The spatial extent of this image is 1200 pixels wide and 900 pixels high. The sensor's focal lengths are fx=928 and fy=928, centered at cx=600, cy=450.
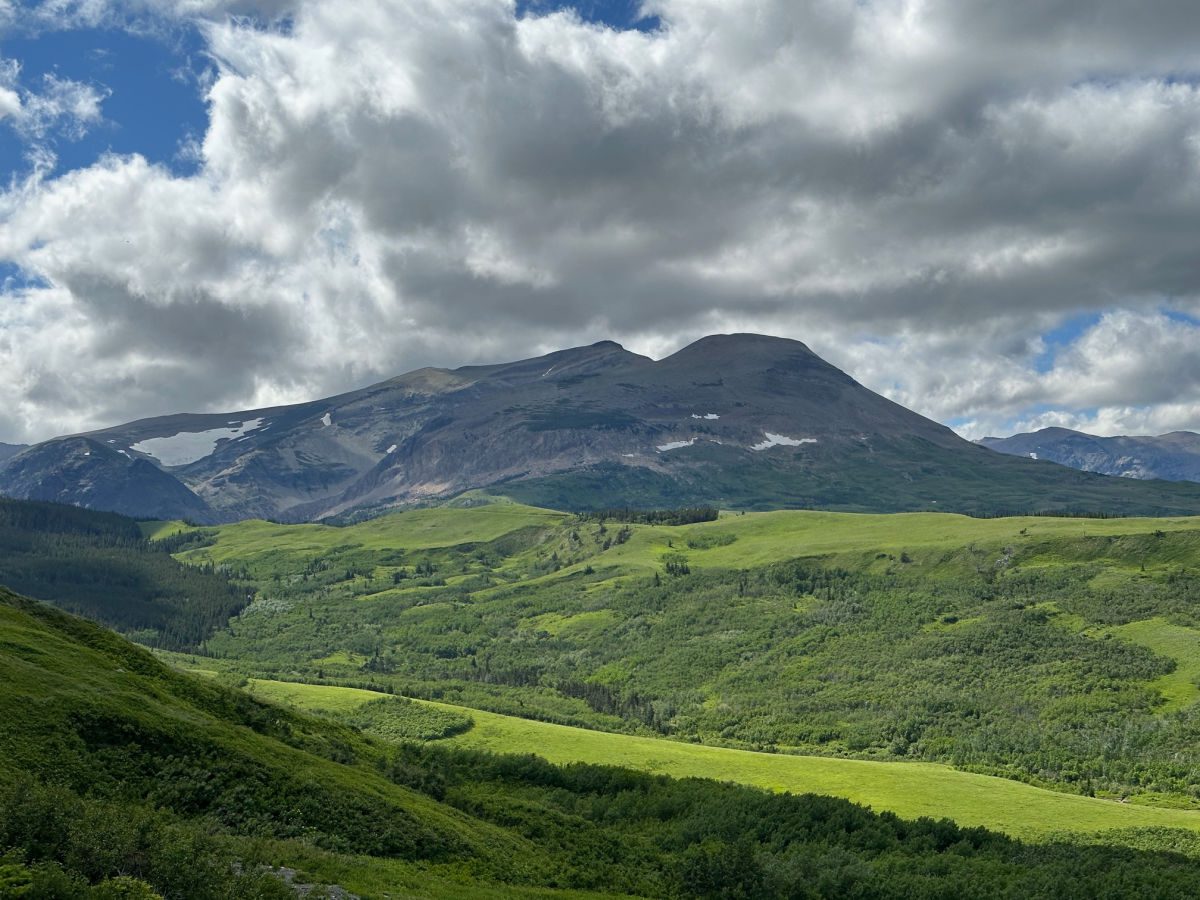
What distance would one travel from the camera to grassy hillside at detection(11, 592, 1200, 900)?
132ft

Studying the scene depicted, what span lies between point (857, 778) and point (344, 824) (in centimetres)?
9688

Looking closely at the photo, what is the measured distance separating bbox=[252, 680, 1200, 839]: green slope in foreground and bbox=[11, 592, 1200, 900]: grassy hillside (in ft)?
73.1

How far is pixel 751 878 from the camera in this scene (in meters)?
70.4

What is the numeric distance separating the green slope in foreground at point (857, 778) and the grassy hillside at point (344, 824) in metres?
22.3

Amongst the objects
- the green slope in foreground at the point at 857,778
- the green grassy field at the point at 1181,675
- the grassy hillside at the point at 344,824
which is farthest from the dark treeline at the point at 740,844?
the green grassy field at the point at 1181,675

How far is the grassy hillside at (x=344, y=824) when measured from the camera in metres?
40.1

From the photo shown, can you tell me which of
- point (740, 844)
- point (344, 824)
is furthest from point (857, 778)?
point (344, 824)

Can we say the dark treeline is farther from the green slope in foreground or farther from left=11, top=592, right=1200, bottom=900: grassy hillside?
the green slope in foreground

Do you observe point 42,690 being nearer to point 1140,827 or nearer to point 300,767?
point 300,767

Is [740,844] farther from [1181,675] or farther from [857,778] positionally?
[1181,675]

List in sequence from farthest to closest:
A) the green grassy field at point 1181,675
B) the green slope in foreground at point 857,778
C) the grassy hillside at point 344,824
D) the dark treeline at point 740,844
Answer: the green grassy field at point 1181,675 → the green slope in foreground at point 857,778 → the dark treeline at point 740,844 → the grassy hillside at point 344,824

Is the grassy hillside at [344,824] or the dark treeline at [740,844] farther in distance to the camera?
the dark treeline at [740,844]

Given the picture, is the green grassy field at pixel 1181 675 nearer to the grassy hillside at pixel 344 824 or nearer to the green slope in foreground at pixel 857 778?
the green slope in foreground at pixel 857 778

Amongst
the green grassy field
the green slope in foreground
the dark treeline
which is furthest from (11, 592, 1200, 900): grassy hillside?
the green grassy field
